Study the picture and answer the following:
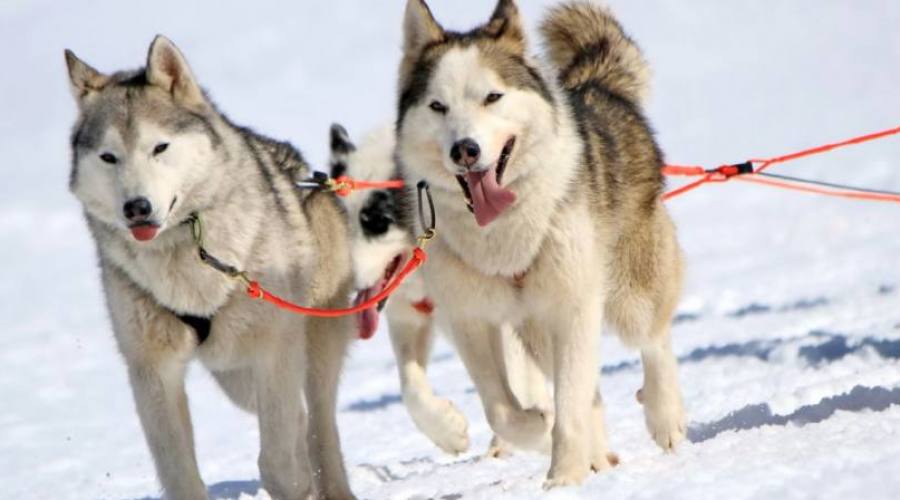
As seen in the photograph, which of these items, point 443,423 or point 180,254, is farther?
point 443,423

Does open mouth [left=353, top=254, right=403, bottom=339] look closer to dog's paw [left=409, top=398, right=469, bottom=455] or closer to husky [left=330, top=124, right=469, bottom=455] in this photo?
husky [left=330, top=124, right=469, bottom=455]

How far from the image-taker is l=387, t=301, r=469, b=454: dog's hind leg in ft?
16.9

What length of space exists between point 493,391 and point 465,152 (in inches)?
32.0

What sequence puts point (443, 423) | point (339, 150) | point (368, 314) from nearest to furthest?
point (368, 314)
point (443, 423)
point (339, 150)

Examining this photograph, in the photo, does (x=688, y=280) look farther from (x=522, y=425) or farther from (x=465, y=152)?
(x=465, y=152)

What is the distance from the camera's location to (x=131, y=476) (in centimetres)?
562

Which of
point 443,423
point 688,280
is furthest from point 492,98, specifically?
point 688,280

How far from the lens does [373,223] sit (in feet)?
17.0

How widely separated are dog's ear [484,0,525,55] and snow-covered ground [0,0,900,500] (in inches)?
46.9

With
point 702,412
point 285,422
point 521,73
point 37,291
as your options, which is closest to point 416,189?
point 521,73

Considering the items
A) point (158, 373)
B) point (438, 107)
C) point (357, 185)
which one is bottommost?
point (158, 373)

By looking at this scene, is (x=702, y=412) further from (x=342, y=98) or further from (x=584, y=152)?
(x=342, y=98)

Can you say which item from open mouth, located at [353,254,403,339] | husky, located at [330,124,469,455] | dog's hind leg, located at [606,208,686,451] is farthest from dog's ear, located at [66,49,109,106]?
dog's hind leg, located at [606,208,686,451]

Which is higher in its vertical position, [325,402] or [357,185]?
[357,185]
